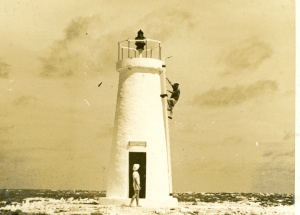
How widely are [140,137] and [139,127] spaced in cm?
38

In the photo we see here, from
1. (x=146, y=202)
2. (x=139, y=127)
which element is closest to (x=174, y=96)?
(x=139, y=127)

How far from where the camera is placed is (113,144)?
22.0m

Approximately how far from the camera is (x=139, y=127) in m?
21.6

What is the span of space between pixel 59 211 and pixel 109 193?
6.83ft

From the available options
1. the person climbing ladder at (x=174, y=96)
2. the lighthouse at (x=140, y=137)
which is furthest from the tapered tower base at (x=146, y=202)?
the person climbing ladder at (x=174, y=96)

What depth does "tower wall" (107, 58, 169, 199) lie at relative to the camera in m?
21.5

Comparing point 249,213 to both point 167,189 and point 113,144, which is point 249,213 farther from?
point 113,144

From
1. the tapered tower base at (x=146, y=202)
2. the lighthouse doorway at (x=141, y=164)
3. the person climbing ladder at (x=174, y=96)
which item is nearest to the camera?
the tapered tower base at (x=146, y=202)

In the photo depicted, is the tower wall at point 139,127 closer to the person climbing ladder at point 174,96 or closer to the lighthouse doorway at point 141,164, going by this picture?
the lighthouse doorway at point 141,164

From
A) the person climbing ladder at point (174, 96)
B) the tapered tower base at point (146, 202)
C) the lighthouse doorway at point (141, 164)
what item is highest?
the person climbing ladder at point (174, 96)

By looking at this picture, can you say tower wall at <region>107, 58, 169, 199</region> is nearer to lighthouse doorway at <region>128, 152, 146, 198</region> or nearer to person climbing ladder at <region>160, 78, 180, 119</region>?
lighthouse doorway at <region>128, 152, 146, 198</region>

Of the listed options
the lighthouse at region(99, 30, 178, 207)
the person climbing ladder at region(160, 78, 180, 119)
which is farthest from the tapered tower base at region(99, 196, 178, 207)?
the person climbing ladder at region(160, 78, 180, 119)

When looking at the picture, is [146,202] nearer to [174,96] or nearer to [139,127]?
[139,127]

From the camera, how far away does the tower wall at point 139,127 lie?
848 inches
